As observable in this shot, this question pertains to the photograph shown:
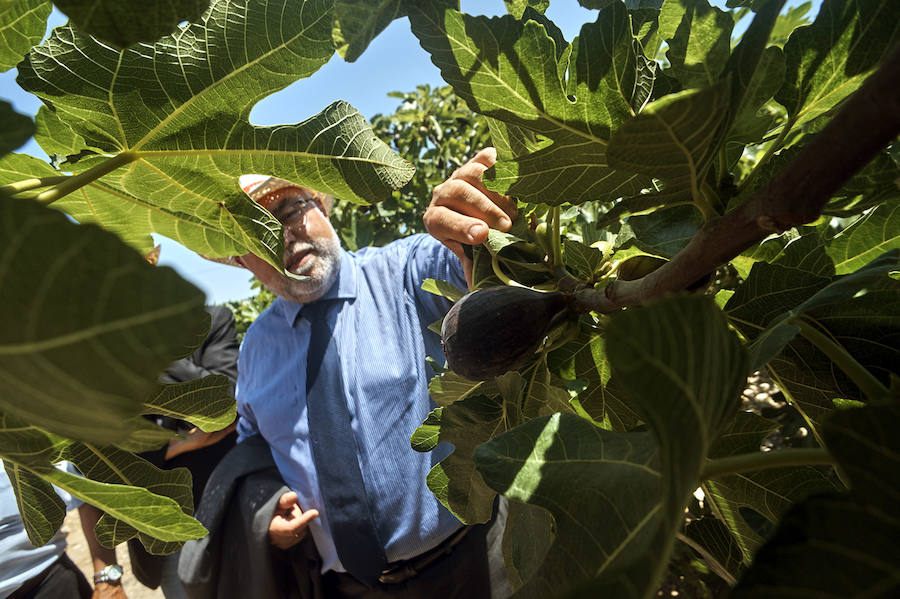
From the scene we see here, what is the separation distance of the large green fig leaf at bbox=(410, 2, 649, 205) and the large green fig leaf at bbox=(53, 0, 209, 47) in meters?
0.28

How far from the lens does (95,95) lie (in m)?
0.61

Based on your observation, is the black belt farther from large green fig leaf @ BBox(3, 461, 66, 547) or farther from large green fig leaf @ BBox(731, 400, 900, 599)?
large green fig leaf @ BBox(731, 400, 900, 599)

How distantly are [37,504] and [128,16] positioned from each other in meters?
0.64

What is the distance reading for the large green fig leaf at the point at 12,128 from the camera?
314mm

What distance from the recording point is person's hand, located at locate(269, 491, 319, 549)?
7.57ft

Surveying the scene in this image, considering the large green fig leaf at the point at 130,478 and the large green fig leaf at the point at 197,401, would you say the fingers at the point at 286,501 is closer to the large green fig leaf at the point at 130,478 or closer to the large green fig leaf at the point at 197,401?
the large green fig leaf at the point at 130,478

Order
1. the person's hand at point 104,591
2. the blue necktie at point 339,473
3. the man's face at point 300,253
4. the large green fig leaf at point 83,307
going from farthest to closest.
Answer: the person's hand at point 104,591 < the man's face at point 300,253 < the blue necktie at point 339,473 < the large green fig leaf at point 83,307

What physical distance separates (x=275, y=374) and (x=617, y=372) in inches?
101

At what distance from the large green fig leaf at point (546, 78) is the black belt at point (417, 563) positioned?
6.72ft

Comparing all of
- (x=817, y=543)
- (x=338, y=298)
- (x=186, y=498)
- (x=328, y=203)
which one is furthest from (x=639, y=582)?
(x=328, y=203)

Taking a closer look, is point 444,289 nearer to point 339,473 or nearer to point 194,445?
point 339,473

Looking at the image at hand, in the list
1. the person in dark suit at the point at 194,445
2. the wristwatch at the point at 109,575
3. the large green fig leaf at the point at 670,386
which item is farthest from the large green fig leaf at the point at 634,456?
the wristwatch at the point at 109,575

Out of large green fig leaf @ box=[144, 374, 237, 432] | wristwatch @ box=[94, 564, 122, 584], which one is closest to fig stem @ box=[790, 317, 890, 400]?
large green fig leaf @ box=[144, 374, 237, 432]

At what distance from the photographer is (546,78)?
1.91 feet
